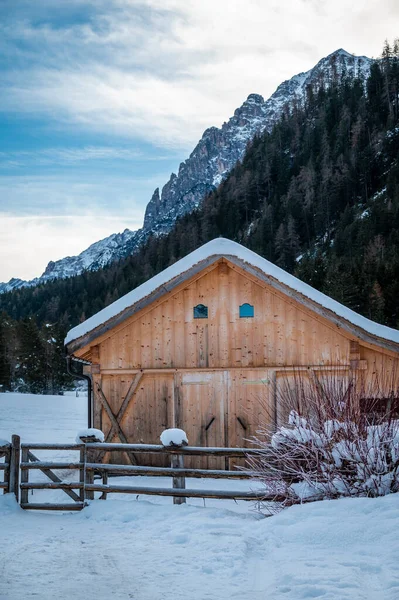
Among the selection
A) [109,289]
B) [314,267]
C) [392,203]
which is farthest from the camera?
[109,289]

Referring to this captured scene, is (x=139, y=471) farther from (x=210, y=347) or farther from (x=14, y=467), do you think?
(x=210, y=347)

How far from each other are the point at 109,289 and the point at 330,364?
4225 inches

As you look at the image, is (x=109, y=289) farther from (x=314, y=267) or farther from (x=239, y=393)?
(x=239, y=393)

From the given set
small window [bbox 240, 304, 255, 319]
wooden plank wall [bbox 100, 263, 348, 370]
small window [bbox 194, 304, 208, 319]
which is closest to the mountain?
wooden plank wall [bbox 100, 263, 348, 370]

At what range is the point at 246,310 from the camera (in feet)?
45.2

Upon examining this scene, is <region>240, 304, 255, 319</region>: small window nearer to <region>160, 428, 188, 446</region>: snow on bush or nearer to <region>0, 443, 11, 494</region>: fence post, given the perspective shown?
<region>160, 428, 188, 446</region>: snow on bush

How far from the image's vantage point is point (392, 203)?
271 feet

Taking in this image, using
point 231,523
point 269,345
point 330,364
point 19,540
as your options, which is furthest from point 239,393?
point 19,540

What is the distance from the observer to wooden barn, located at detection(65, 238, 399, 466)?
13398 millimetres

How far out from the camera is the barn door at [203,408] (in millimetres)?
13578

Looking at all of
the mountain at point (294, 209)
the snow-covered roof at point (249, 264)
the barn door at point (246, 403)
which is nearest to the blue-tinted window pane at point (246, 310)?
the snow-covered roof at point (249, 264)

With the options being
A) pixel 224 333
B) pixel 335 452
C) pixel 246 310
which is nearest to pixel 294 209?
pixel 246 310

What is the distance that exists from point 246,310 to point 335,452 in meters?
6.84

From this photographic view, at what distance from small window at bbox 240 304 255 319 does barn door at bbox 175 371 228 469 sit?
1.43 meters
